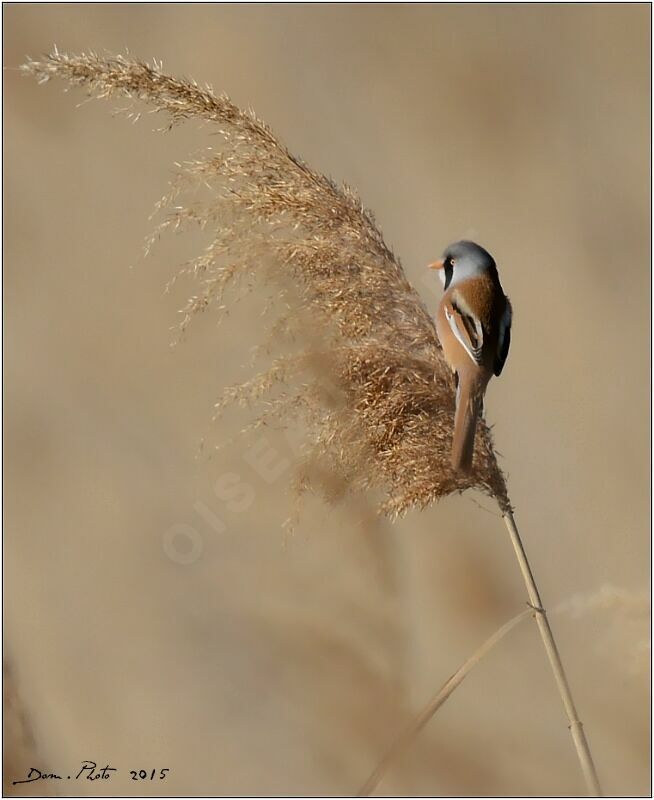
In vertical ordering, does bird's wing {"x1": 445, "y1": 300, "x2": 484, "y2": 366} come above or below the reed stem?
above

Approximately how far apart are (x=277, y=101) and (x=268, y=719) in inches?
97.1

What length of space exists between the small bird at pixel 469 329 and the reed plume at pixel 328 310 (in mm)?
51

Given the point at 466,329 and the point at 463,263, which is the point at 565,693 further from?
the point at 463,263

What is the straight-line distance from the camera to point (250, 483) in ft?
11.4

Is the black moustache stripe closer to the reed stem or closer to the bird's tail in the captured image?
the bird's tail

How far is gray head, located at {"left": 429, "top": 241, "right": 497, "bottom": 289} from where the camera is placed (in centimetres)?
167

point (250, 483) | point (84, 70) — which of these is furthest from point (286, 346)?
point (250, 483)

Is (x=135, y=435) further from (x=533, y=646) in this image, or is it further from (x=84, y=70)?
(x=84, y=70)

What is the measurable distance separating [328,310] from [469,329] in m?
0.26

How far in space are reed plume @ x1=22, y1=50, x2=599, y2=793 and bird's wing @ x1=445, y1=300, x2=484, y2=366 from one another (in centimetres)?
5

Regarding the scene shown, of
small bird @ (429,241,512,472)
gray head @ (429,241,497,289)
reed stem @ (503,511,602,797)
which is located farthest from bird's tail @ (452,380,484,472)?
gray head @ (429,241,497,289)

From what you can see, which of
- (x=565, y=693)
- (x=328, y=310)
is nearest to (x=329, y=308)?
(x=328, y=310)

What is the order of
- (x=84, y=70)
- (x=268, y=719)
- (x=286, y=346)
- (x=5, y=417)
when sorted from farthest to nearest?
1. (x=5, y=417)
2. (x=268, y=719)
3. (x=286, y=346)
4. (x=84, y=70)

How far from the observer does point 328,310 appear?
1.64m
